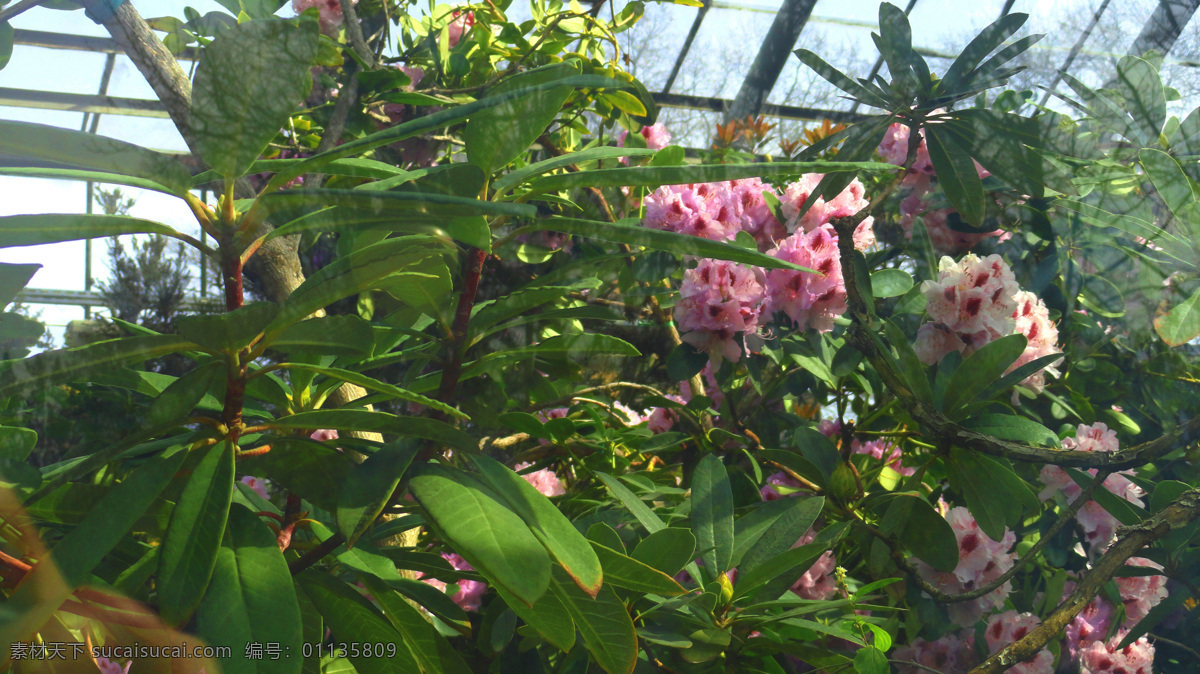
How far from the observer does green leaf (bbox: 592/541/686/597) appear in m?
0.45

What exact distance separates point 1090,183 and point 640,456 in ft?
1.91

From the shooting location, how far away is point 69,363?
36 centimetres

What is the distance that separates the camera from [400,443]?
1.42 ft

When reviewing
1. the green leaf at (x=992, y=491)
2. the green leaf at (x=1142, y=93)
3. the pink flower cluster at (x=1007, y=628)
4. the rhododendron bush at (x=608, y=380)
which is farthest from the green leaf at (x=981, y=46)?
the pink flower cluster at (x=1007, y=628)

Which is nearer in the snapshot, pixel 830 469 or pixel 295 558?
pixel 295 558

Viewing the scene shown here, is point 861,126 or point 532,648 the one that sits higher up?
point 861,126

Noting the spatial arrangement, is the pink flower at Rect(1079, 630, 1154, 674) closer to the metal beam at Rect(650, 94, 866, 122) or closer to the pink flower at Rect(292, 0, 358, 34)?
the metal beam at Rect(650, 94, 866, 122)

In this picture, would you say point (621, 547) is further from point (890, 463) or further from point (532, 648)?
point (890, 463)

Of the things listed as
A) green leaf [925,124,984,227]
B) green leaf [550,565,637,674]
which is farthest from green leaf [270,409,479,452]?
green leaf [925,124,984,227]

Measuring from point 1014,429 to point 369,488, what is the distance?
22.7 inches

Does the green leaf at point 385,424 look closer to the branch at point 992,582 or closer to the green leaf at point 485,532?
the green leaf at point 485,532

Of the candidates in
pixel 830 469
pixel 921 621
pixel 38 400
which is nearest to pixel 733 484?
pixel 830 469

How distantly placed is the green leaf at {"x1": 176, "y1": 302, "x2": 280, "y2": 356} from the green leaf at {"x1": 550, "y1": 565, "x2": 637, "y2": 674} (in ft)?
0.74

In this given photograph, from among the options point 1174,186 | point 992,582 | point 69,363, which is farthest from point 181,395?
point 1174,186
